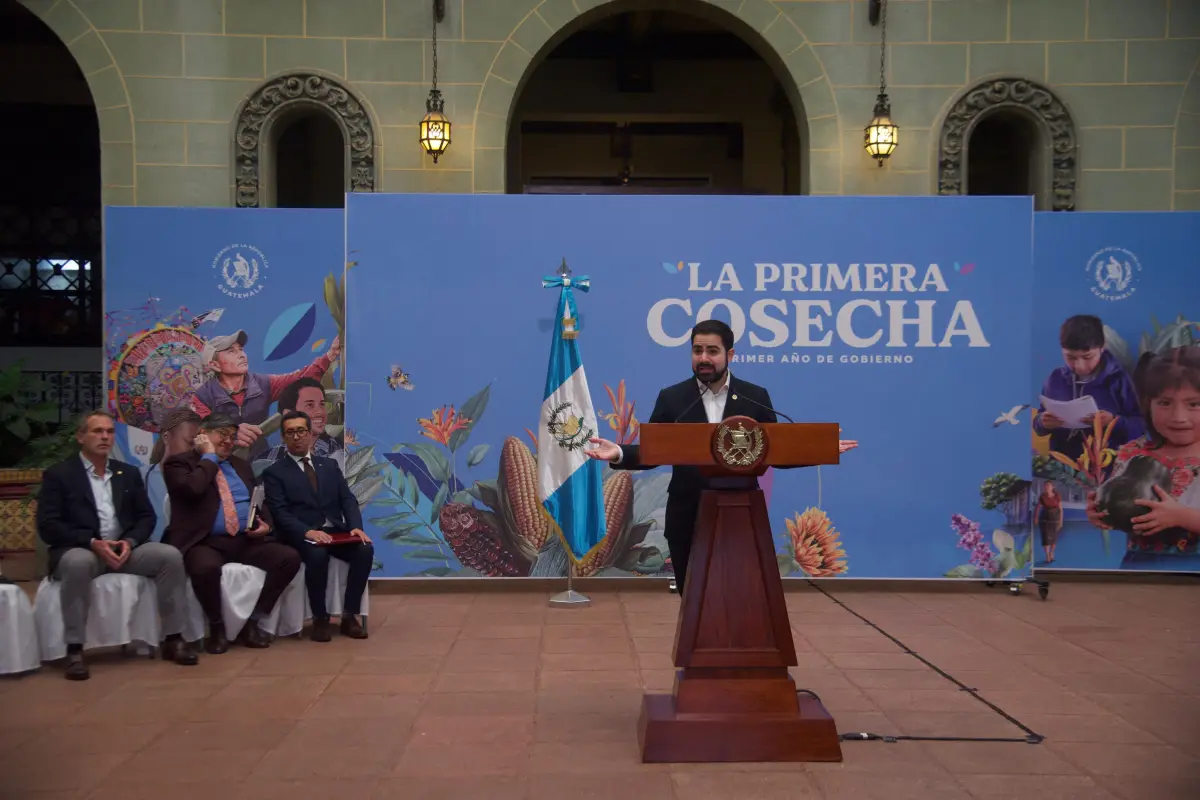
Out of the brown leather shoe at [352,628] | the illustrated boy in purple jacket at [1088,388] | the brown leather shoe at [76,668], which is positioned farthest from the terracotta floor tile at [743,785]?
the illustrated boy in purple jacket at [1088,388]

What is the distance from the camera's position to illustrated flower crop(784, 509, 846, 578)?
25.4ft

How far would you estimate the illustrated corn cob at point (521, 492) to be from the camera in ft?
25.3

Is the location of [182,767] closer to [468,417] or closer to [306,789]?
[306,789]

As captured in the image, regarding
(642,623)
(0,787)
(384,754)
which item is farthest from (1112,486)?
(0,787)

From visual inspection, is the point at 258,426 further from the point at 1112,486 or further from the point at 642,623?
the point at 1112,486

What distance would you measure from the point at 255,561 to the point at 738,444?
3357 millimetres

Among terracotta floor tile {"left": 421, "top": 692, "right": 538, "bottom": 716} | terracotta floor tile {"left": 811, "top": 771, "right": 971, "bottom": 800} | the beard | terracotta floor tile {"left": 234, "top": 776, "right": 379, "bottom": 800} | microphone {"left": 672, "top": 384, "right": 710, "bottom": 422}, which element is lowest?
terracotta floor tile {"left": 421, "top": 692, "right": 538, "bottom": 716}

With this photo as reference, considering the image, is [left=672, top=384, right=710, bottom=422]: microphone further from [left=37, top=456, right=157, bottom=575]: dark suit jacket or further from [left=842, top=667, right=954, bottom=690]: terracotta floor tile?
[left=37, top=456, right=157, bottom=575]: dark suit jacket

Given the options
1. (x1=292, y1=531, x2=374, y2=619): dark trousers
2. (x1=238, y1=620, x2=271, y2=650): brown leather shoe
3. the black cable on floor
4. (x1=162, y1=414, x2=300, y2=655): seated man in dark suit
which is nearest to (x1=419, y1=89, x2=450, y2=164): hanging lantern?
(x1=162, y1=414, x2=300, y2=655): seated man in dark suit

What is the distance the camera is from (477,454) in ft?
25.3

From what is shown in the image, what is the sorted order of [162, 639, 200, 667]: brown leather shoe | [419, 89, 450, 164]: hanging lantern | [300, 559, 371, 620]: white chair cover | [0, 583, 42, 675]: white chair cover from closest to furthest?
[0, 583, 42, 675]: white chair cover
[162, 639, 200, 667]: brown leather shoe
[300, 559, 371, 620]: white chair cover
[419, 89, 450, 164]: hanging lantern

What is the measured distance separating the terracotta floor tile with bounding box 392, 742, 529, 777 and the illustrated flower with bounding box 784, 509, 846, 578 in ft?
12.3

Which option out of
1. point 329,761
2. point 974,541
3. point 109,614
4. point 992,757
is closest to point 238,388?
point 109,614

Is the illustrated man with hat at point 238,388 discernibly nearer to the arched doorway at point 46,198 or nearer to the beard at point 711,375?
the beard at point 711,375
